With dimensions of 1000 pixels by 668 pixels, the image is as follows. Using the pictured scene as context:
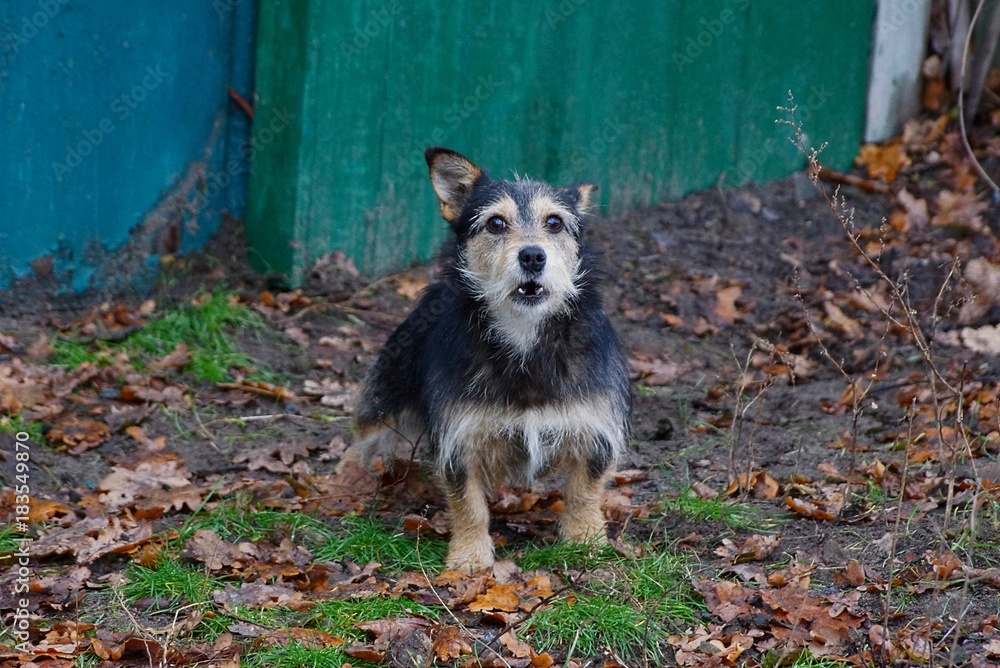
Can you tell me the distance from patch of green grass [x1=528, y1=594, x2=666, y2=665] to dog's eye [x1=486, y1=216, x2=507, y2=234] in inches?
60.7

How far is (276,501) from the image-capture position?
4.84 meters

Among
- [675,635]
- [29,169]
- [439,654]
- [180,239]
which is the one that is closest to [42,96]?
[29,169]

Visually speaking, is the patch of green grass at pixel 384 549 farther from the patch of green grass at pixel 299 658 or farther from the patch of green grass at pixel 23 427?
the patch of green grass at pixel 23 427

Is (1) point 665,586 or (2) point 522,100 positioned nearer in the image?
(1) point 665,586

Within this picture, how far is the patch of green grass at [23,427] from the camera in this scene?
17.2ft

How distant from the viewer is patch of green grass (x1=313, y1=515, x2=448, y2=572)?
14.4 feet

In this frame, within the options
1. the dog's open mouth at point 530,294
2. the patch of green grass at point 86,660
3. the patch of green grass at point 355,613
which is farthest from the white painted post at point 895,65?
the patch of green grass at point 86,660

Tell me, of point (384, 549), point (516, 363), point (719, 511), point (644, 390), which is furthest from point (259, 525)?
point (644, 390)

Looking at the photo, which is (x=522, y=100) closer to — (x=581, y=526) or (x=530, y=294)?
(x=530, y=294)

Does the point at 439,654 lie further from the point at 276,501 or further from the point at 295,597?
the point at 276,501

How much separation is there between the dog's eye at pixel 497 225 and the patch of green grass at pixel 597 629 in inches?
60.7

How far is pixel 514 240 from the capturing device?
442cm

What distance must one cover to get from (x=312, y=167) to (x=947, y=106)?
18.1 ft

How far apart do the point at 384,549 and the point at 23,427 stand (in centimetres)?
205
